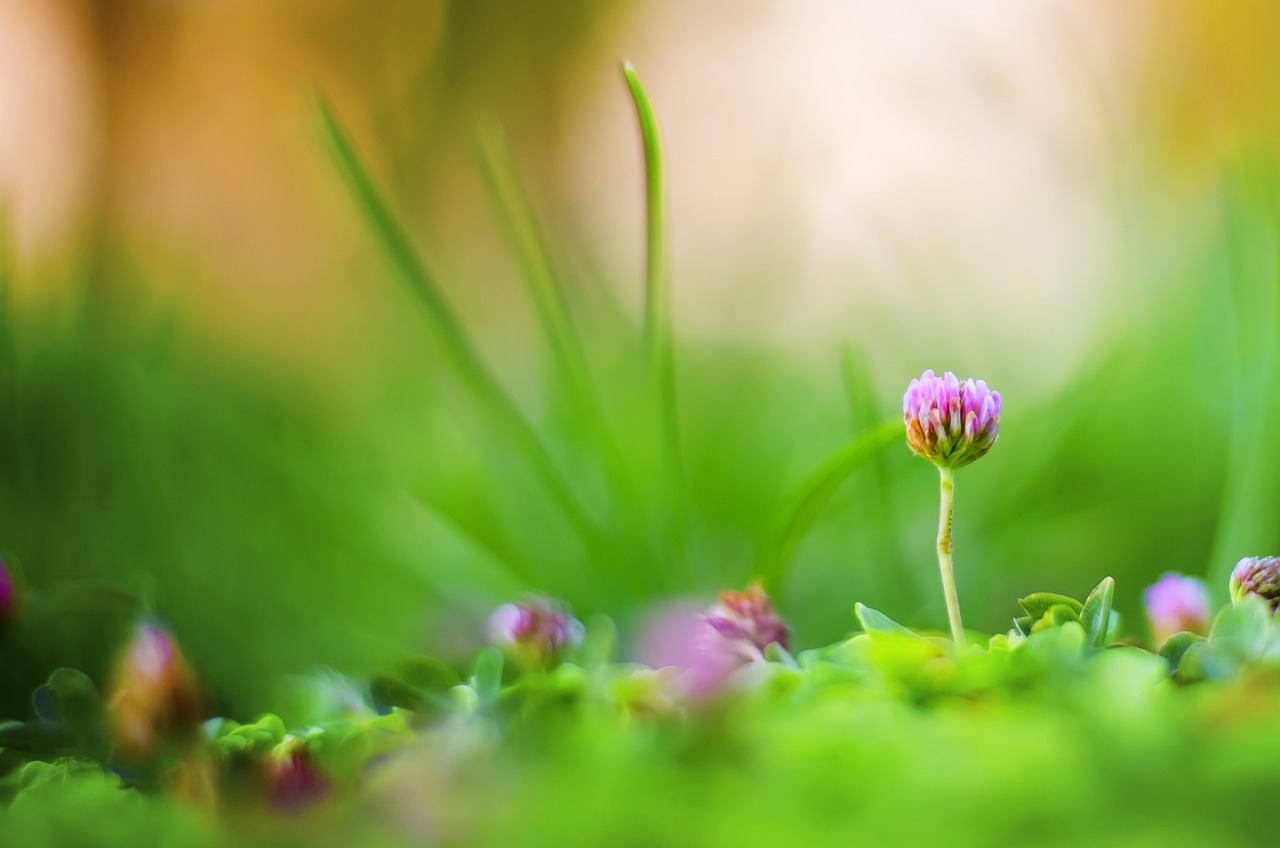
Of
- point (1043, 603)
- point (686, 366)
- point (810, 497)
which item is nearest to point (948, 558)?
point (1043, 603)

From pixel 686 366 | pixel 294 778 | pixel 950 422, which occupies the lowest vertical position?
pixel 294 778

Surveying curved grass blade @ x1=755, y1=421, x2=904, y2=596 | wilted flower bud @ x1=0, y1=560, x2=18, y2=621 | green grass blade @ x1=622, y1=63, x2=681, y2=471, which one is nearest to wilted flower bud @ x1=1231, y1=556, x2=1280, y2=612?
curved grass blade @ x1=755, y1=421, x2=904, y2=596

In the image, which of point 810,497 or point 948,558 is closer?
point 948,558

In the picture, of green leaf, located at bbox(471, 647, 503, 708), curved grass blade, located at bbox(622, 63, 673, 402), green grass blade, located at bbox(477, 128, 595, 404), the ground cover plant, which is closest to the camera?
the ground cover plant

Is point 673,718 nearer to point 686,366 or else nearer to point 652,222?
point 652,222

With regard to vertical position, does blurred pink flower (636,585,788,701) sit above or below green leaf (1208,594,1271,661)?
above

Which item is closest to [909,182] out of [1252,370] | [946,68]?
[946,68]

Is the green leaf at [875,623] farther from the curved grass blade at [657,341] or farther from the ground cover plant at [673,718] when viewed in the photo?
the curved grass blade at [657,341]

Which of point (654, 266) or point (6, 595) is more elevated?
point (654, 266)

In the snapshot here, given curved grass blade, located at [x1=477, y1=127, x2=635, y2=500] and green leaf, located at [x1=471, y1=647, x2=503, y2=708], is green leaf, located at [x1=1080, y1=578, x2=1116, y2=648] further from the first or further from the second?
curved grass blade, located at [x1=477, y1=127, x2=635, y2=500]
